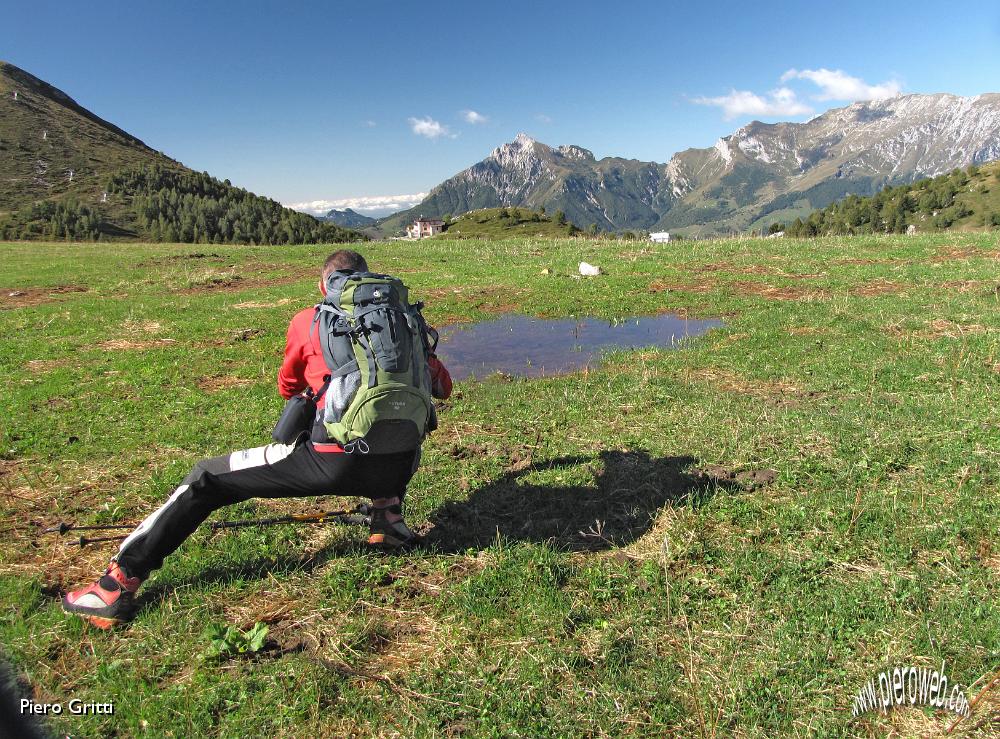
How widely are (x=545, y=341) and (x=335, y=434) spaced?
35.6 ft

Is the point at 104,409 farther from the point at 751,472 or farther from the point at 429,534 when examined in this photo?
the point at 751,472

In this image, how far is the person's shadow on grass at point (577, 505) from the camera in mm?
5695

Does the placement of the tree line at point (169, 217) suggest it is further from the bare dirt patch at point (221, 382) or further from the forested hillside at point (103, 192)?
the bare dirt patch at point (221, 382)

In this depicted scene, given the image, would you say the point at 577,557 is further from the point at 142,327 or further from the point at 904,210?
the point at 904,210

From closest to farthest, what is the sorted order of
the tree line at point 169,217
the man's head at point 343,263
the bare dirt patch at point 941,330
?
the man's head at point 343,263, the bare dirt patch at point 941,330, the tree line at point 169,217

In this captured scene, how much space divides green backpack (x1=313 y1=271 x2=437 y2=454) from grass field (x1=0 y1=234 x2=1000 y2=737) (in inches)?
Answer: 58.6

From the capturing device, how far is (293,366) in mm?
5000

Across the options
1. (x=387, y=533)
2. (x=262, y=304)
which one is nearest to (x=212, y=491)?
(x=387, y=533)

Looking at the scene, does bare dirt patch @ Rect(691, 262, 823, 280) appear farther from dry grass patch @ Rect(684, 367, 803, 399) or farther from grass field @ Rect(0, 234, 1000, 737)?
dry grass patch @ Rect(684, 367, 803, 399)

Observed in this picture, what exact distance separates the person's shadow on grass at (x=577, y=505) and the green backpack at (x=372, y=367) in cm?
164

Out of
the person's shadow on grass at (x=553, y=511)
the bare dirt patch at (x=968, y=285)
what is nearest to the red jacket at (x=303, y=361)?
the person's shadow on grass at (x=553, y=511)

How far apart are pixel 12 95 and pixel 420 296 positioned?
210 m

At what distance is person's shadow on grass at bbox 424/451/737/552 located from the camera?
5.70 metres

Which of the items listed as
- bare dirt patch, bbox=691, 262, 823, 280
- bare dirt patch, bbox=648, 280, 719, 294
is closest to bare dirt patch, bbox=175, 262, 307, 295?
bare dirt patch, bbox=648, 280, 719, 294
